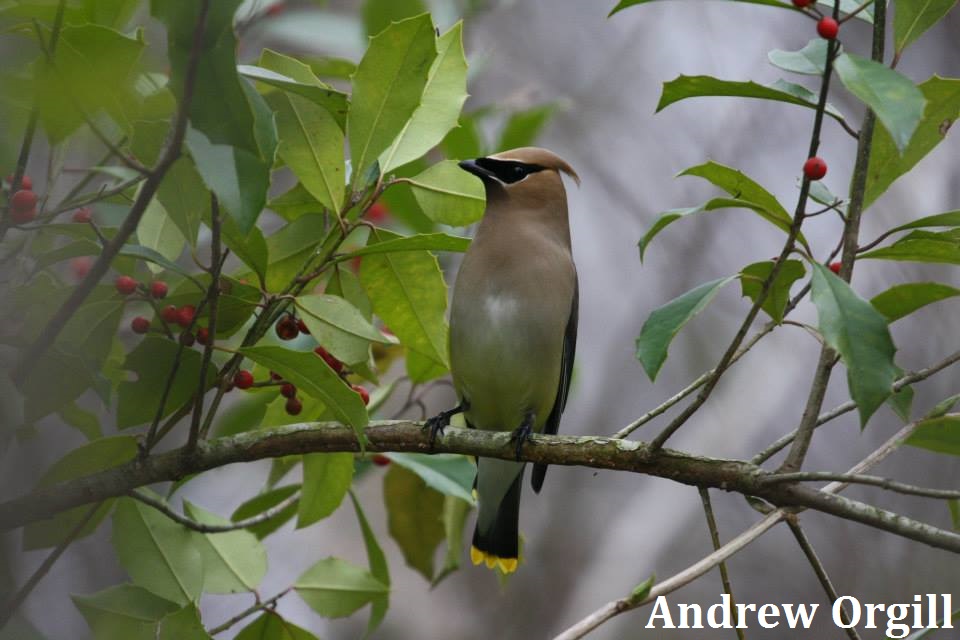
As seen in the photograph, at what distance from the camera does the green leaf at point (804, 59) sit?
2.25 meters

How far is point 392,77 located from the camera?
2365 millimetres

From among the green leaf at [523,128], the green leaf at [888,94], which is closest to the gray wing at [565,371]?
the green leaf at [523,128]

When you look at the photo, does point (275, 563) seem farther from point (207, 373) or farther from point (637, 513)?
point (207, 373)

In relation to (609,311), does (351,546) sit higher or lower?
lower

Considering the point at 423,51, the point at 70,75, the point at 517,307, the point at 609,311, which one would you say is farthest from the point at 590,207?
the point at 70,75

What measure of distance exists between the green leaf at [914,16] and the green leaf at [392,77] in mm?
858

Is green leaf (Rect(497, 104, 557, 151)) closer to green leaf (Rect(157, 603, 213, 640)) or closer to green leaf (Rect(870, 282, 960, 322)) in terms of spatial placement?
green leaf (Rect(870, 282, 960, 322))

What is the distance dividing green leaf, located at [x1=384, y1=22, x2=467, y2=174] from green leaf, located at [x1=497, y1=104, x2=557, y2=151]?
3.77 feet

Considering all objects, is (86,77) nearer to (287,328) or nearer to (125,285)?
(125,285)

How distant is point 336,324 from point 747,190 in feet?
2.71

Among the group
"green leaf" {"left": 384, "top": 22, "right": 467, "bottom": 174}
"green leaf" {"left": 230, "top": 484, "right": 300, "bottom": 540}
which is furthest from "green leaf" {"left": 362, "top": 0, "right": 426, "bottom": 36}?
"green leaf" {"left": 230, "top": 484, "right": 300, "bottom": 540}

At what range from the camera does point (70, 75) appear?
183cm

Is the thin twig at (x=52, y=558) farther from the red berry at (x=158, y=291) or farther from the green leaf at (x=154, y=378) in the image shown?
the red berry at (x=158, y=291)

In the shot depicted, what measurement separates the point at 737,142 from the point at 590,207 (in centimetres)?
143
